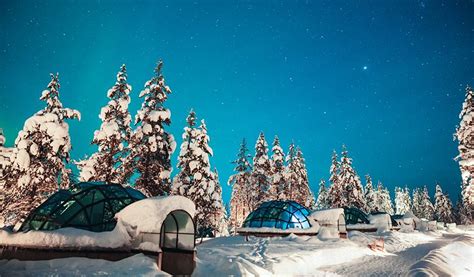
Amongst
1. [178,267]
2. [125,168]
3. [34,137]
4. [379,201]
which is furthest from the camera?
[379,201]

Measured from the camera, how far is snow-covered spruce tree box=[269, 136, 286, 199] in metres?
38.0

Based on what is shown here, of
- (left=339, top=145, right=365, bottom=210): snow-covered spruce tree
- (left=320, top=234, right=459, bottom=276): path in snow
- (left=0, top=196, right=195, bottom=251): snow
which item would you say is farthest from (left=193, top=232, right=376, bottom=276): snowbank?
(left=339, top=145, right=365, bottom=210): snow-covered spruce tree

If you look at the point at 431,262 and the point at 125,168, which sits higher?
the point at 125,168

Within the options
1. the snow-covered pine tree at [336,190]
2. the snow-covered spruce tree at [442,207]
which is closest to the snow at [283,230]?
the snow-covered pine tree at [336,190]

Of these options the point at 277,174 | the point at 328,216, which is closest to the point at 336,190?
the point at 277,174

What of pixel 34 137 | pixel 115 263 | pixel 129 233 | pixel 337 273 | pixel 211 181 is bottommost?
pixel 337 273

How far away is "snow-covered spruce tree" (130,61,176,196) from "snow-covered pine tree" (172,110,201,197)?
3337 millimetres

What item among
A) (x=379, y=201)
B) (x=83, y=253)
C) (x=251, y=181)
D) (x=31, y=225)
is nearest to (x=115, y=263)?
(x=83, y=253)

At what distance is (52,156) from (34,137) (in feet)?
5.12

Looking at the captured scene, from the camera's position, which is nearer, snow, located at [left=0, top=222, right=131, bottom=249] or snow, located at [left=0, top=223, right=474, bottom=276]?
snow, located at [left=0, top=223, right=474, bottom=276]

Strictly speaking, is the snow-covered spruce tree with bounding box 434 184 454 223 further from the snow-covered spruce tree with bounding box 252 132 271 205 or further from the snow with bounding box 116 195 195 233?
the snow with bounding box 116 195 195 233

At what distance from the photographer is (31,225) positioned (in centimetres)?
1223

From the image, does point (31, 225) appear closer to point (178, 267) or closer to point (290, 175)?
point (178, 267)

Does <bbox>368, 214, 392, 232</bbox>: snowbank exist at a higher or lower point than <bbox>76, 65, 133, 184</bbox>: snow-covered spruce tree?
lower
